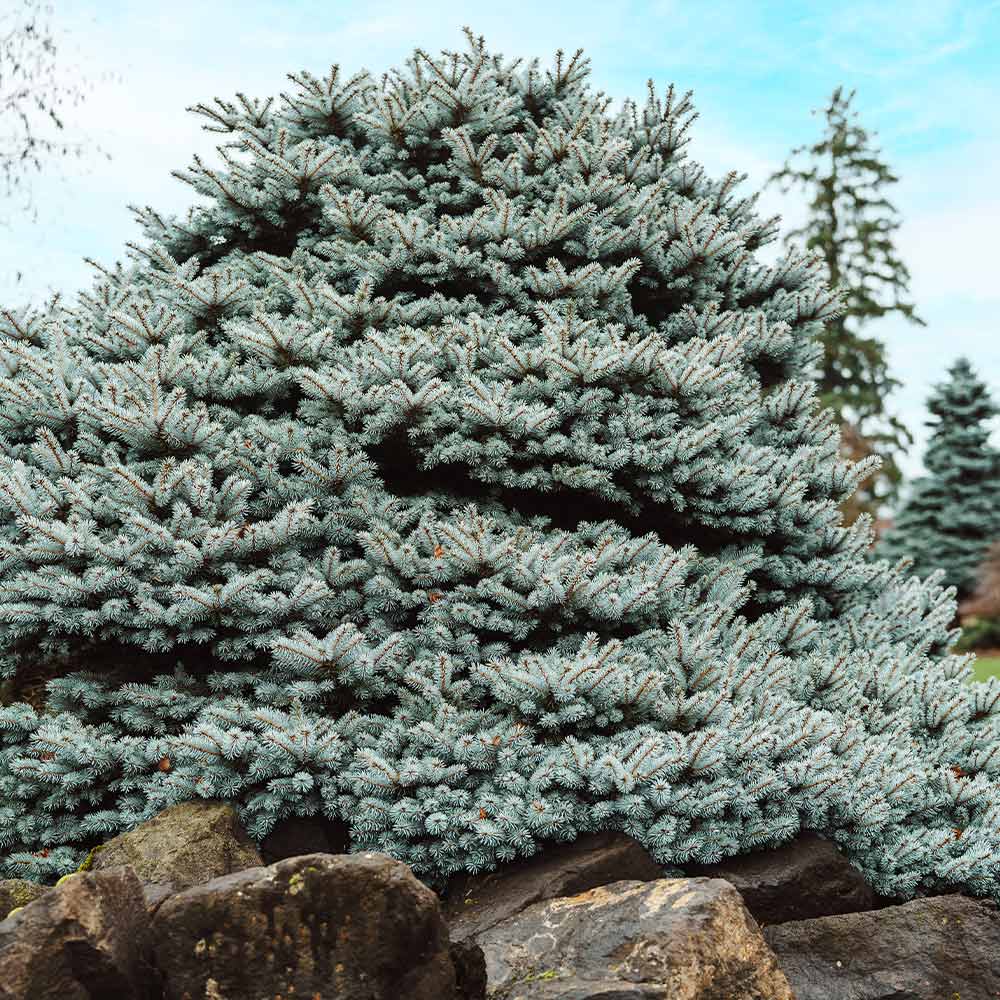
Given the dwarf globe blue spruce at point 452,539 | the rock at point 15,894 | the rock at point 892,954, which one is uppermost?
the dwarf globe blue spruce at point 452,539

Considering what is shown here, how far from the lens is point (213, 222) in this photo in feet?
17.1

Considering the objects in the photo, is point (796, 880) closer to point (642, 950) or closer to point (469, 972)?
point (642, 950)

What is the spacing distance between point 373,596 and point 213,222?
2682mm

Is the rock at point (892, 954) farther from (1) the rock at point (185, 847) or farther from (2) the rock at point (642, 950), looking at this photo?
(1) the rock at point (185, 847)

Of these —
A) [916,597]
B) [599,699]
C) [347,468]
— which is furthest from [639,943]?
[916,597]

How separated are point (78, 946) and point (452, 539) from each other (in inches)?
75.3

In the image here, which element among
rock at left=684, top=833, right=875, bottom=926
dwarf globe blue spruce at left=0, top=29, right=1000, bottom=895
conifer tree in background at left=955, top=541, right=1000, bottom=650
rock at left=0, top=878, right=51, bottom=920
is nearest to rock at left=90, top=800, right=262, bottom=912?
dwarf globe blue spruce at left=0, top=29, right=1000, bottom=895

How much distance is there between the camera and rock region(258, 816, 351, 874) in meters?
3.49

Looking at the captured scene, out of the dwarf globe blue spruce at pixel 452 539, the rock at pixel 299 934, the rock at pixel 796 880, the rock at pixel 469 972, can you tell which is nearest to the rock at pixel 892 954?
the rock at pixel 796 880

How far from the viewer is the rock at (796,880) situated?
3.41 meters

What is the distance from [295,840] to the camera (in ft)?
11.5

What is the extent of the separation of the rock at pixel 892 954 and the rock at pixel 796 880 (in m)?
0.09

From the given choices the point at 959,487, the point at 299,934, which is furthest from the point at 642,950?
the point at 959,487

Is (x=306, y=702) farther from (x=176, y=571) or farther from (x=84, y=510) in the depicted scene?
(x=84, y=510)
